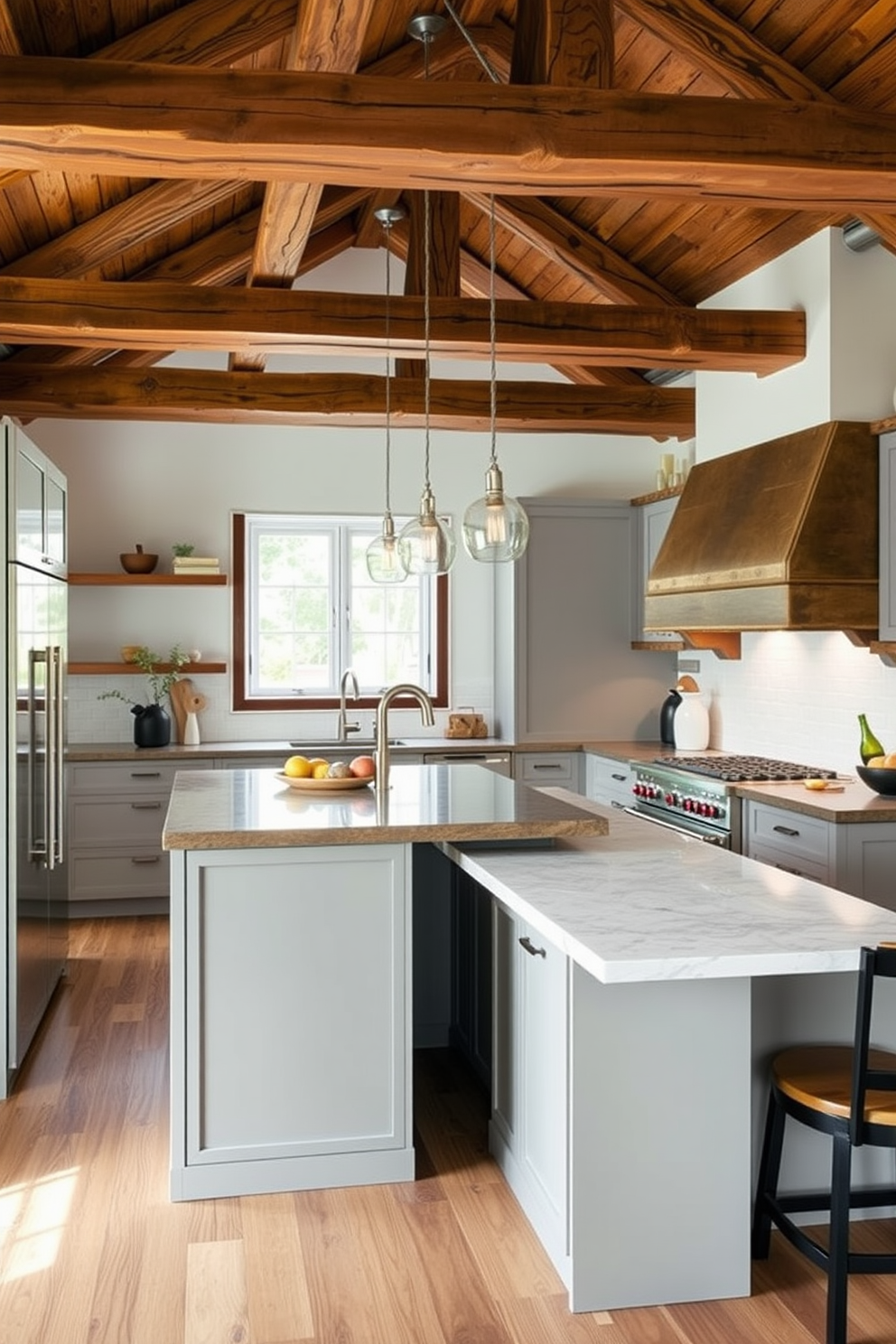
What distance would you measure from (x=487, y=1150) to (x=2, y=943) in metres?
1.77

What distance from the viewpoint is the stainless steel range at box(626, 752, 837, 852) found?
5133mm

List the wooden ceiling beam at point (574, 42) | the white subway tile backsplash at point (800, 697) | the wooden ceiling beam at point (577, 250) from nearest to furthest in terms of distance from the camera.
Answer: the wooden ceiling beam at point (574, 42)
the white subway tile backsplash at point (800, 697)
the wooden ceiling beam at point (577, 250)

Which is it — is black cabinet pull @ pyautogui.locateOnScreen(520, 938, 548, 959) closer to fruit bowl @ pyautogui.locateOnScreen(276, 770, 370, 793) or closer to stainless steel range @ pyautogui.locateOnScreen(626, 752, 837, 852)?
fruit bowl @ pyautogui.locateOnScreen(276, 770, 370, 793)

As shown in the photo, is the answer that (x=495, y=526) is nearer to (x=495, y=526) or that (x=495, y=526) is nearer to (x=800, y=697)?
(x=495, y=526)

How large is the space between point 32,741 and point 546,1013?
240cm

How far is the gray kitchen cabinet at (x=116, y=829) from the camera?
661 cm

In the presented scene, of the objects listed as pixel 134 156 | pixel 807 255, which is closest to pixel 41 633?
pixel 134 156

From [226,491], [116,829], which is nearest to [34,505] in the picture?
[116,829]

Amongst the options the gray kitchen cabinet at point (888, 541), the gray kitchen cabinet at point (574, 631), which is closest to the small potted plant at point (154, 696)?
the gray kitchen cabinet at point (574, 631)

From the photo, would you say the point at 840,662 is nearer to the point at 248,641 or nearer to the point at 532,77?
the point at 532,77

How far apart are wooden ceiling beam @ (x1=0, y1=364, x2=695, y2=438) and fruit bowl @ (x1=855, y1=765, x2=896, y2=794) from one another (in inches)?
102

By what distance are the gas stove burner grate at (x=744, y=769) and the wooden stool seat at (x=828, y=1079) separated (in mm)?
2304

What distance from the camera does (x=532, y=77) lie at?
3660 millimetres

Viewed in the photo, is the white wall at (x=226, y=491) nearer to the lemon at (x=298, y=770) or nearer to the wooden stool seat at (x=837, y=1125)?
the lemon at (x=298, y=770)
